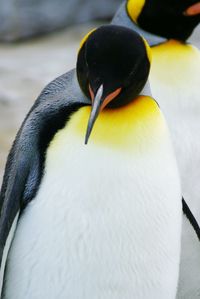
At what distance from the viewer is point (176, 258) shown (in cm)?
196

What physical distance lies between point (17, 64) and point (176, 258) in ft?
9.92

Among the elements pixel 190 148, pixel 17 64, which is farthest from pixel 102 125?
pixel 17 64

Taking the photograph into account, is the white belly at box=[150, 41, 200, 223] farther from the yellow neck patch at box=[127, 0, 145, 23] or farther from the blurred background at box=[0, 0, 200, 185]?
the blurred background at box=[0, 0, 200, 185]

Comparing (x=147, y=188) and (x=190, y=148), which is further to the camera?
(x=190, y=148)

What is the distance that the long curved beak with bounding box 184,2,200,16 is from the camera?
2447 millimetres

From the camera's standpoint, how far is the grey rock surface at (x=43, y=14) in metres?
5.23

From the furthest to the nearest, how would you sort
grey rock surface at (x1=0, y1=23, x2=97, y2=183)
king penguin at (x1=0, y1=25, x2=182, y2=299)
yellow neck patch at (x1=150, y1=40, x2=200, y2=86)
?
grey rock surface at (x1=0, y1=23, x2=97, y2=183) → yellow neck patch at (x1=150, y1=40, x2=200, y2=86) → king penguin at (x1=0, y1=25, x2=182, y2=299)

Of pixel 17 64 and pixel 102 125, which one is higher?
pixel 102 125

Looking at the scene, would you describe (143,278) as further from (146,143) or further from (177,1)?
(177,1)

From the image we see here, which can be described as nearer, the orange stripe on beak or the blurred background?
the orange stripe on beak

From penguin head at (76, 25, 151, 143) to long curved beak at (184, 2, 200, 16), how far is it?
703 mm

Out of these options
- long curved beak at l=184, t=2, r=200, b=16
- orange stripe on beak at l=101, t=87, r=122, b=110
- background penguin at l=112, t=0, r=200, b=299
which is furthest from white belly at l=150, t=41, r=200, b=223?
orange stripe on beak at l=101, t=87, r=122, b=110

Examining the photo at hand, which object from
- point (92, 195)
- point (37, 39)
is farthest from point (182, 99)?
point (37, 39)

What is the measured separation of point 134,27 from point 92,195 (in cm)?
92
